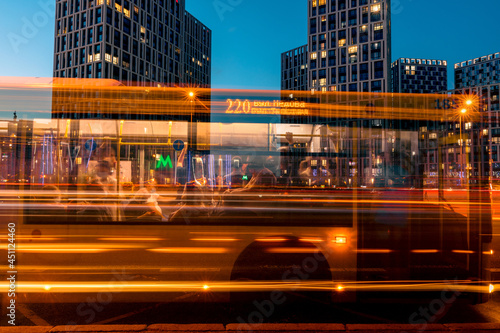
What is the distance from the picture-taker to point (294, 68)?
107 m

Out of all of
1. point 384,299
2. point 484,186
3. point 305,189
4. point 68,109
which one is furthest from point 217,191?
point 484,186

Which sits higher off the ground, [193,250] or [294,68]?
[294,68]

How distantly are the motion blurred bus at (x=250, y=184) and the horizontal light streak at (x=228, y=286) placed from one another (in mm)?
22

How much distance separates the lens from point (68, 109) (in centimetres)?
473

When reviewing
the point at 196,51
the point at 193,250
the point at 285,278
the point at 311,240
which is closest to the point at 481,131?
the point at 311,240

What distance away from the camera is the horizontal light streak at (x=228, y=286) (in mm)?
4352

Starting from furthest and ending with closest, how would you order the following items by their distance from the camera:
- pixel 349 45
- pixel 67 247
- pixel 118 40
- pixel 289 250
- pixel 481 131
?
1. pixel 349 45
2. pixel 118 40
3. pixel 67 247
4. pixel 289 250
5. pixel 481 131

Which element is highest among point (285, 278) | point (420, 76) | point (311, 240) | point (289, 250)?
point (420, 76)

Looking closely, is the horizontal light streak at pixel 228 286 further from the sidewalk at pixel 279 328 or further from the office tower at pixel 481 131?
the office tower at pixel 481 131

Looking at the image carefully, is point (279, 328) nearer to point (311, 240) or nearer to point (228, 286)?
point (311, 240)

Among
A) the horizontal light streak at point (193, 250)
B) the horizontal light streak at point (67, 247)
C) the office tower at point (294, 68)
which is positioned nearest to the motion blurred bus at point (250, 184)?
the horizontal light streak at point (67, 247)

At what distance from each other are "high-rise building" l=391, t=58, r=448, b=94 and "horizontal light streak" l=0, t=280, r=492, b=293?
15113cm

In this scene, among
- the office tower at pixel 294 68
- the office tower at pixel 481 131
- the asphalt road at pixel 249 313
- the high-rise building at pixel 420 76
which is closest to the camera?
the office tower at pixel 481 131

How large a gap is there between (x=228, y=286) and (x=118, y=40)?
3009 inches
